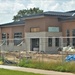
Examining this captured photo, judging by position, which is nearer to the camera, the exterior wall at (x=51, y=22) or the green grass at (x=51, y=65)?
the green grass at (x=51, y=65)

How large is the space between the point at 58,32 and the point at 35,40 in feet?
13.9

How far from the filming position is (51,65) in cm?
2444

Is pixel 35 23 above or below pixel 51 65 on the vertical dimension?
above

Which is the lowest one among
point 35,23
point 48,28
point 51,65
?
point 51,65

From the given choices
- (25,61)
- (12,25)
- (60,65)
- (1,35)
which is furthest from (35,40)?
(60,65)

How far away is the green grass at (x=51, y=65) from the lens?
22.7 meters

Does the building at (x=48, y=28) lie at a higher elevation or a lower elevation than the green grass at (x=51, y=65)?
higher

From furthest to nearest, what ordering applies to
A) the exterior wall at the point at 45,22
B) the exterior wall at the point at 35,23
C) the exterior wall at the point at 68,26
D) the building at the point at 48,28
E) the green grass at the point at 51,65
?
the exterior wall at the point at 35,23 → the exterior wall at the point at 45,22 → the exterior wall at the point at 68,26 → the building at the point at 48,28 → the green grass at the point at 51,65

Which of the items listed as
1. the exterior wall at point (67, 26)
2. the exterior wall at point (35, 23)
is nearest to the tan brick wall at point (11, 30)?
the exterior wall at point (35, 23)

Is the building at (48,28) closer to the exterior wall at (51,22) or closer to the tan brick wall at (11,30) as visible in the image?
the exterior wall at (51,22)

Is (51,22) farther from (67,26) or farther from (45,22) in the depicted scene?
(67,26)

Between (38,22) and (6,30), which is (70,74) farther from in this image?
(6,30)

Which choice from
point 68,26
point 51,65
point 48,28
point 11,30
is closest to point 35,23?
point 48,28

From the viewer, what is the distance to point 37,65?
2567cm
